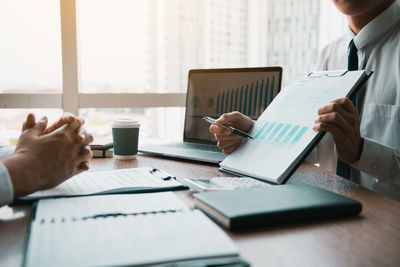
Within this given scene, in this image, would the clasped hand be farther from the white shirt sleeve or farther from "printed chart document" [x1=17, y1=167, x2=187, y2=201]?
the white shirt sleeve

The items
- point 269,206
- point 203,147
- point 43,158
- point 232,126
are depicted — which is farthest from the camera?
point 203,147

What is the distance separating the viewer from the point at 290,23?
230 cm

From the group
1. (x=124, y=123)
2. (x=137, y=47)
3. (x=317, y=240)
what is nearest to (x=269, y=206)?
(x=317, y=240)

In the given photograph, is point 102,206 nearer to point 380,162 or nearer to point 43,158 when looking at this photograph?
point 43,158

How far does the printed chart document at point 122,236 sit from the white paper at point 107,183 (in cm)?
8

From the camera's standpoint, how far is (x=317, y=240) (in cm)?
51

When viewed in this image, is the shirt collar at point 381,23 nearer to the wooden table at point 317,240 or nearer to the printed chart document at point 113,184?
the wooden table at point 317,240

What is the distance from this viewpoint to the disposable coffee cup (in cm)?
112

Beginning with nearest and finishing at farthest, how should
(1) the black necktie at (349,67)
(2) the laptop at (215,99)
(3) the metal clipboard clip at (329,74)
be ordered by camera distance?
(3) the metal clipboard clip at (329,74), (1) the black necktie at (349,67), (2) the laptop at (215,99)

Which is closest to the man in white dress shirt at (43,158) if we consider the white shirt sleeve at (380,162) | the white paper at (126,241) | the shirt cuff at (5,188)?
the shirt cuff at (5,188)

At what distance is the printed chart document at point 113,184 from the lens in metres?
0.72

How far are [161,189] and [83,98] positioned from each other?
112cm

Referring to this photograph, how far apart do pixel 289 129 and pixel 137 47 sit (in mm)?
1255

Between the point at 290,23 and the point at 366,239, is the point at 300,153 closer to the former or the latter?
the point at 366,239
